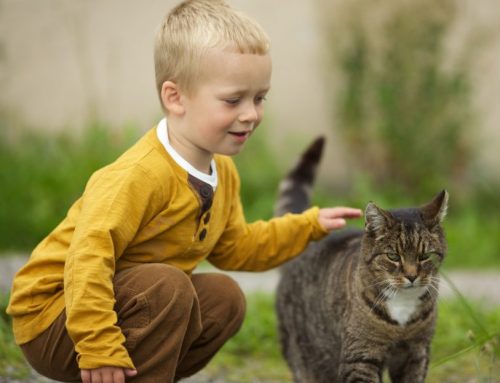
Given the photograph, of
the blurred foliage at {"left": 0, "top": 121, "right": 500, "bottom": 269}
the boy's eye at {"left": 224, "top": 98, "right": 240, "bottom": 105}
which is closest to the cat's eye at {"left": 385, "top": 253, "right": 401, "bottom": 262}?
the boy's eye at {"left": 224, "top": 98, "right": 240, "bottom": 105}

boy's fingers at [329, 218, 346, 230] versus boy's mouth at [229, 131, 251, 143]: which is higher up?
boy's mouth at [229, 131, 251, 143]

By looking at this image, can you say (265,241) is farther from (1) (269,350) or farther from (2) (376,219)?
(1) (269,350)

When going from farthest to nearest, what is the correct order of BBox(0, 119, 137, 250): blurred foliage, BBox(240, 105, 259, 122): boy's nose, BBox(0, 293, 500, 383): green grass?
BBox(0, 119, 137, 250): blurred foliage < BBox(0, 293, 500, 383): green grass < BBox(240, 105, 259, 122): boy's nose

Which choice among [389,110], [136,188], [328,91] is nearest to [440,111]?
[389,110]

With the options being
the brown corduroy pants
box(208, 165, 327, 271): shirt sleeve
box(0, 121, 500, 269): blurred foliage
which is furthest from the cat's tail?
box(0, 121, 500, 269): blurred foliage

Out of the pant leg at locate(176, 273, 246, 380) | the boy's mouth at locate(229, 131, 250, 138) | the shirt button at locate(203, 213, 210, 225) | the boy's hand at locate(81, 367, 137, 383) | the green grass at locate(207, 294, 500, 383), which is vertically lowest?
the green grass at locate(207, 294, 500, 383)

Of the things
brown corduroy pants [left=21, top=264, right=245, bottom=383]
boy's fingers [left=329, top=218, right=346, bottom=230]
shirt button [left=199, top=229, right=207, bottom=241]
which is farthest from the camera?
boy's fingers [left=329, top=218, right=346, bottom=230]

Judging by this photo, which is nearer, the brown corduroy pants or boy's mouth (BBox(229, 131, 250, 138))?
the brown corduroy pants

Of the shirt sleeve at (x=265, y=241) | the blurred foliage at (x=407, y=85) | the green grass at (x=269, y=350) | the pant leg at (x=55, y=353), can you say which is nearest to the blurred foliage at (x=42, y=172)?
the green grass at (x=269, y=350)

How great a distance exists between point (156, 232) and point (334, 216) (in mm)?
775

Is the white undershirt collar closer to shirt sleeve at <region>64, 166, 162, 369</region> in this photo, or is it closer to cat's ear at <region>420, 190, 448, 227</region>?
shirt sleeve at <region>64, 166, 162, 369</region>

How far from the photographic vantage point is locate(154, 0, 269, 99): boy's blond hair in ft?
9.64

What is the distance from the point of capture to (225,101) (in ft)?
9.69

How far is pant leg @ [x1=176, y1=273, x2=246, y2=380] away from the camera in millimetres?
3242
